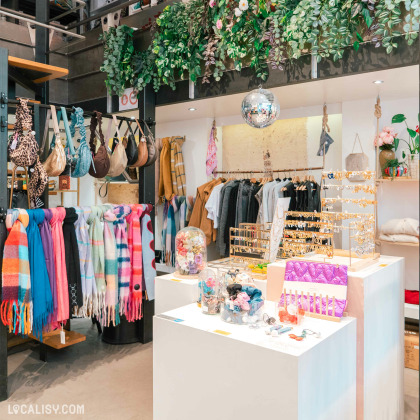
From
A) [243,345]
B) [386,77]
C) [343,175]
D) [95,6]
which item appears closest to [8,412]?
[243,345]

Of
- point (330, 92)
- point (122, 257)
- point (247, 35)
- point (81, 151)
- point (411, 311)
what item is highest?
point (247, 35)

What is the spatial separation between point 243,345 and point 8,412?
6.31 feet

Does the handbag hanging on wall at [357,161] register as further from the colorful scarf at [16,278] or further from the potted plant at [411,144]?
the colorful scarf at [16,278]

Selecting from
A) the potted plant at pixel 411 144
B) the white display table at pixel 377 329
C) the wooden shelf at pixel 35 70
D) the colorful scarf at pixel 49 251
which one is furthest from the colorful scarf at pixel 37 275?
the potted plant at pixel 411 144

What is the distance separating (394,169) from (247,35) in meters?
2.01

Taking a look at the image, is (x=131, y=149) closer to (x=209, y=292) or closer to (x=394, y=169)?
(x=209, y=292)

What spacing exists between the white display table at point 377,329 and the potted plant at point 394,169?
174 centimetres

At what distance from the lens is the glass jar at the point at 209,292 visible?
2.23 m

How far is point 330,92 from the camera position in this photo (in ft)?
13.5

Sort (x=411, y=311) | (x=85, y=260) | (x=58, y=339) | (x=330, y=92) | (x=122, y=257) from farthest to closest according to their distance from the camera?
1. (x=330, y=92)
2. (x=411, y=311)
3. (x=58, y=339)
4. (x=122, y=257)
5. (x=85, y=260)

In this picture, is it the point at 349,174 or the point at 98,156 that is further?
the point at 98,156

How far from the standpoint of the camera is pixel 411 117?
4254mm

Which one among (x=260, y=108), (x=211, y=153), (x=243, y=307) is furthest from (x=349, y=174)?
(x=211, y=153)

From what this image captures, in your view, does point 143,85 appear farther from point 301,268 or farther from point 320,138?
point 301,268
